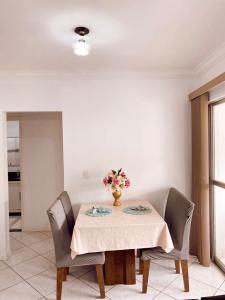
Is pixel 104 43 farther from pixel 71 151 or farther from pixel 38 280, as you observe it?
pixel 38 280

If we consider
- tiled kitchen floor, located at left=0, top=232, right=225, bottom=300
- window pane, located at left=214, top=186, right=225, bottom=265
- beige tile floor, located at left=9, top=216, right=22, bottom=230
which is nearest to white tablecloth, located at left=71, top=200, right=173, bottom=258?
tiled kitchen floor, located at left=0, top=232, right=225, bottom=300

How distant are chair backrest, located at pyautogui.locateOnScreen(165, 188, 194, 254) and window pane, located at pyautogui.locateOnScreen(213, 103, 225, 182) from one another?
0.61 metres

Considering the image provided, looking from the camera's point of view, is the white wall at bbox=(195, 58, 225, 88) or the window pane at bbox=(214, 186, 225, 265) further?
the window pane at bbox=(214, 186, 225, 265)

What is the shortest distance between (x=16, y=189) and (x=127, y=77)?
3.37 m

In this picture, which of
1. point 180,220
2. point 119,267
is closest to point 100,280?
point 119,267

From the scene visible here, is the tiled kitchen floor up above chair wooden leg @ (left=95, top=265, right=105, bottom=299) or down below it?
below

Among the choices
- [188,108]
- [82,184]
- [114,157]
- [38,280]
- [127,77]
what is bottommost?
[38,280]

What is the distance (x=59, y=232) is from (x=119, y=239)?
0.59m

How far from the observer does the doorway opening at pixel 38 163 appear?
3.87m

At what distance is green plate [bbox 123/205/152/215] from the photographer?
2520 millimetres

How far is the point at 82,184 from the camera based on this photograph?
2984 mm

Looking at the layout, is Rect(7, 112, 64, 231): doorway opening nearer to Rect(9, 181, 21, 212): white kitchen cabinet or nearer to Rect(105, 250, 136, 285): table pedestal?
Rect(9, 181, 21, 212): white kitchen cabinet

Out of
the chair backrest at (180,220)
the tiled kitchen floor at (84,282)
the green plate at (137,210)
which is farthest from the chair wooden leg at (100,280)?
the chair backrest at (180,220)

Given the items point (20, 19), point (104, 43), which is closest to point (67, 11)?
point (20, 19)
